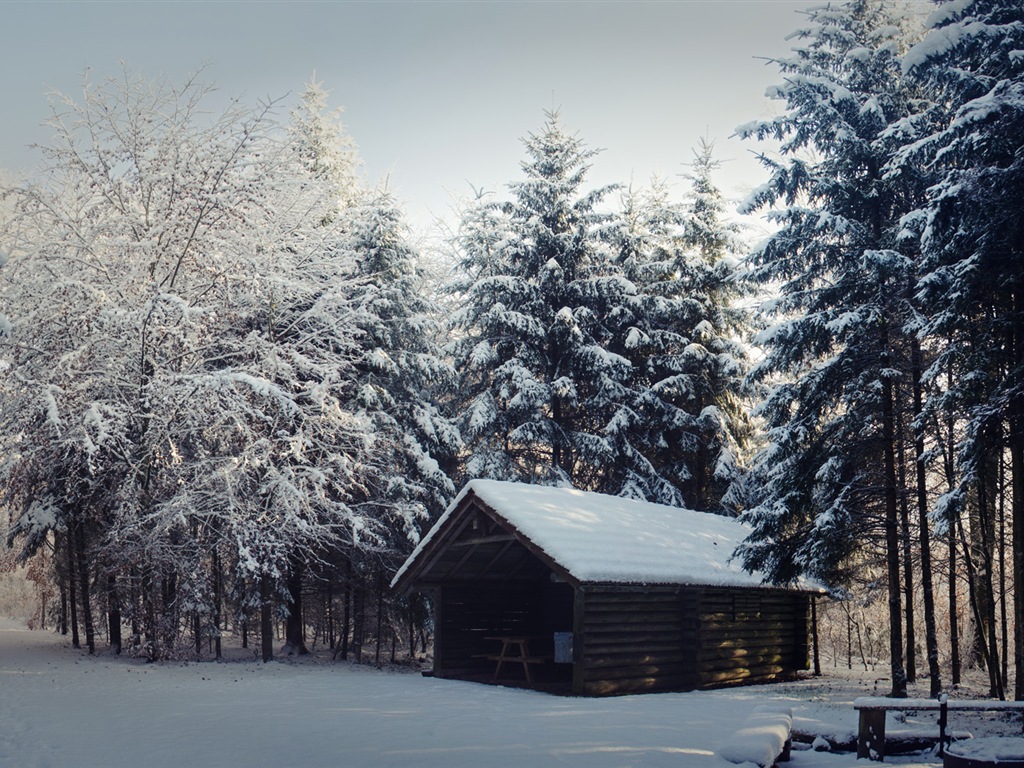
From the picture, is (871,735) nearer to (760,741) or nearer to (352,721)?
(760,741)

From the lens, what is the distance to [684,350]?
28.0 meters

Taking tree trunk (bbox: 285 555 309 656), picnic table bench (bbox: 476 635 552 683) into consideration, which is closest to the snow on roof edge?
picnic table bench (bbox: 476 635 552 683)

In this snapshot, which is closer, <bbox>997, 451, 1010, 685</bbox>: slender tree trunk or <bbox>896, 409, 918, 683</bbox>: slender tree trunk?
<bbox>997, 451, 1010, 685</bbox>: slender tree trunk

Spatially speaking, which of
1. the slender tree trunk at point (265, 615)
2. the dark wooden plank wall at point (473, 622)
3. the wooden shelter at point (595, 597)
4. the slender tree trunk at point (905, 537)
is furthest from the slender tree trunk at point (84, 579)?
the slender tree trunk at point (905, 537)

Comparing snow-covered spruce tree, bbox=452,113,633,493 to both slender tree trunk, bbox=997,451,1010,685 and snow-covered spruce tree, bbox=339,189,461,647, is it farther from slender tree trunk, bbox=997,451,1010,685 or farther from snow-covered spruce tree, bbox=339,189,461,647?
slender tree trunk, bbox=997,451,1010,685

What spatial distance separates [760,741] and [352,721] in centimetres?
614

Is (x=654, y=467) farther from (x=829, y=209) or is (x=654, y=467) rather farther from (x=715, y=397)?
(x=829, y=209)

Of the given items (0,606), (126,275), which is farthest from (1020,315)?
(0,606)

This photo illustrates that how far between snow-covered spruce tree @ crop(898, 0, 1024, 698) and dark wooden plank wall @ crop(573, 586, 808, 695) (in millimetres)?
6079

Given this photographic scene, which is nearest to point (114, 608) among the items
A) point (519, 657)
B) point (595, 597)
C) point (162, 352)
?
point (162, 352)

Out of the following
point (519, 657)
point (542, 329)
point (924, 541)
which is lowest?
point (519, 657)

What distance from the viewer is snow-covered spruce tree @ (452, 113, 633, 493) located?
27078 mm

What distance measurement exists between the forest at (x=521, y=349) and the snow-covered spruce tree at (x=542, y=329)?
0.42 ft

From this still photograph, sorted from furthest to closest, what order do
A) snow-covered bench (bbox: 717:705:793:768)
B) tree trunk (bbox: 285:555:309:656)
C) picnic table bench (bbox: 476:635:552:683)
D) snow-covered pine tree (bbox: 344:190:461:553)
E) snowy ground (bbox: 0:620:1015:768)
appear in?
1. tree trunk (bbox: 285:555:309:656)
2. snow-covered pine tree (bbox: 344:190:461:553)
3. picnic table bench (bbox: 476:635:552:683)
4. snowy ground (bbox: 0:620:1015:768)
5. snow-covered bench (bbox: 717:705:793:768)
